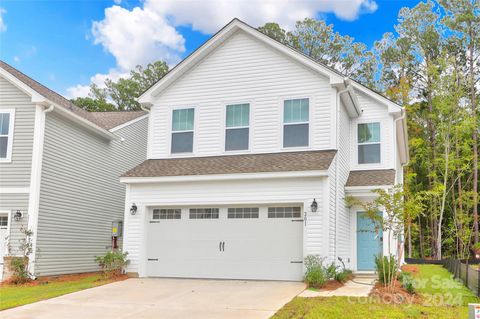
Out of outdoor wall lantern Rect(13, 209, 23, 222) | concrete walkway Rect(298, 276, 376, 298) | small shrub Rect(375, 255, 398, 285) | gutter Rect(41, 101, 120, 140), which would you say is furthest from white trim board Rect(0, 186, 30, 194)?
small shrub Rect(375, 255, 398, 285)

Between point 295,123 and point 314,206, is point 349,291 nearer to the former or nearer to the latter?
point 314,206

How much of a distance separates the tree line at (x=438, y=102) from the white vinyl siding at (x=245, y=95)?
13951 millimetres

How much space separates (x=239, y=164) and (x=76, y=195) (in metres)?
6.55

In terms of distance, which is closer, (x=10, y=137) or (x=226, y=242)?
(x=226, y=242)

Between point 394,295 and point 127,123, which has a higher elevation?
point 127,123

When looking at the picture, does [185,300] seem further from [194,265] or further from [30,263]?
[30,263]

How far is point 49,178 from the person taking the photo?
16.3 metres

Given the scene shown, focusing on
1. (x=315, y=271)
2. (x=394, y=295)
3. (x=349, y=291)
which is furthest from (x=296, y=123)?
(x=394, y=295)

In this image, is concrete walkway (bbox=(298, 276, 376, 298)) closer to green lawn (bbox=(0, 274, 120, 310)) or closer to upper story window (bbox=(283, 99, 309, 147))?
upper story window (bbox=(283, 99, 309, 147))

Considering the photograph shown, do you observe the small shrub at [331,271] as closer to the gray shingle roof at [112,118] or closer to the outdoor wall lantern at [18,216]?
the outdoor wall lantern at [18,216]

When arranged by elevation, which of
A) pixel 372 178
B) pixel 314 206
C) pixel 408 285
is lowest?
pixel 408 285

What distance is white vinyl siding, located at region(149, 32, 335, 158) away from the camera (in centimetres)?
1530

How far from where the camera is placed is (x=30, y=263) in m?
15.2

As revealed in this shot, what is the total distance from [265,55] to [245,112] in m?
1.95
